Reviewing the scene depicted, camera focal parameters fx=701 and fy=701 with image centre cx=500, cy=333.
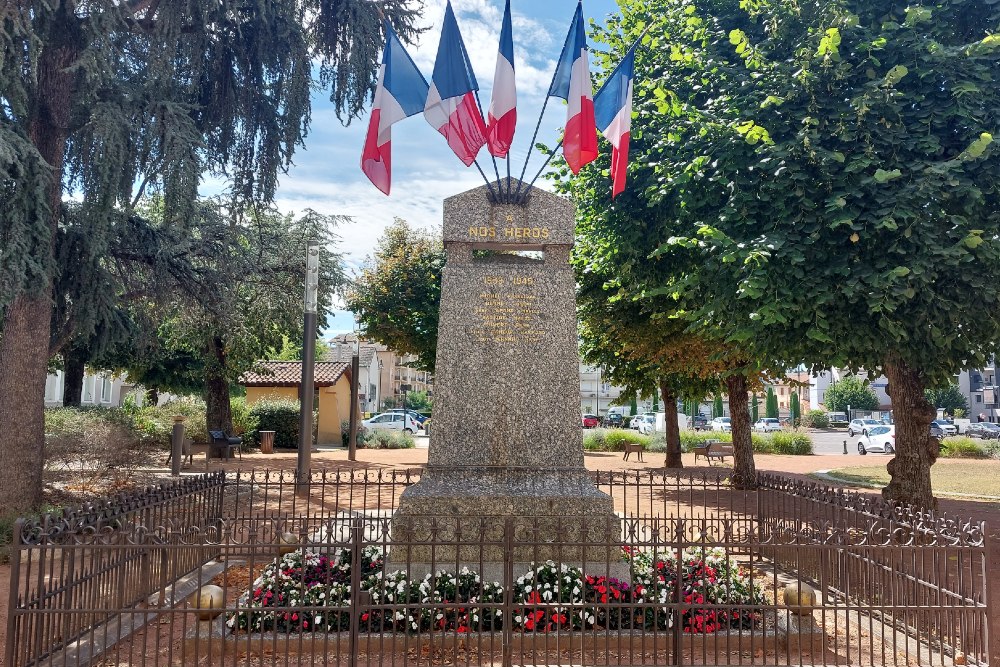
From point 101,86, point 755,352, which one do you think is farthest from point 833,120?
point 101,86

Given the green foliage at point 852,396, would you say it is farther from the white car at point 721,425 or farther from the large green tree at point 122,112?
the large green tree at point 122,112

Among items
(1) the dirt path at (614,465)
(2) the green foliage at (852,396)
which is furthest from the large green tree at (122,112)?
(2) the green foliage at (852,396)

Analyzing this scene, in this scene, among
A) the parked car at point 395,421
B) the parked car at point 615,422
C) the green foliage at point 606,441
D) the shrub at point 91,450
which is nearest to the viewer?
the shrub at point 91,450

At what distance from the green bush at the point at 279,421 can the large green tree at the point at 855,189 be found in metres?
22.6

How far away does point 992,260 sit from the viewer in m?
8.64

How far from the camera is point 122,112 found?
1080cm

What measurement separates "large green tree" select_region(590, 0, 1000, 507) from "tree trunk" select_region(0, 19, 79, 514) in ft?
31.4

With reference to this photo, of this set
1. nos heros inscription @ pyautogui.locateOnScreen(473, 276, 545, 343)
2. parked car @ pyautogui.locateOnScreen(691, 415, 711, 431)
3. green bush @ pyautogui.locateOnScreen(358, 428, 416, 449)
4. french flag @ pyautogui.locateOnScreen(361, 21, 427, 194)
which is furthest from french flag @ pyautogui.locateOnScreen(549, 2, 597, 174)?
parked car @ pyautogui.locateOnScreen(691, 415, 711, 431)

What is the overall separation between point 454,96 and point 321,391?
27908mm

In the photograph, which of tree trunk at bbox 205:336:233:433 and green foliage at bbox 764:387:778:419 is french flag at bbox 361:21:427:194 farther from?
green foliage at bbox 764:387:778:419

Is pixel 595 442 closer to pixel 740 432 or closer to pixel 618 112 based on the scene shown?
pixel 740 432

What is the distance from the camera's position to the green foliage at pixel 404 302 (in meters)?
25.7

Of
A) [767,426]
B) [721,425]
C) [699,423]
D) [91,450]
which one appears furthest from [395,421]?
[699,423]

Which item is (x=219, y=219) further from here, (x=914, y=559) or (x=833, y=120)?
(x=914, y=559)
